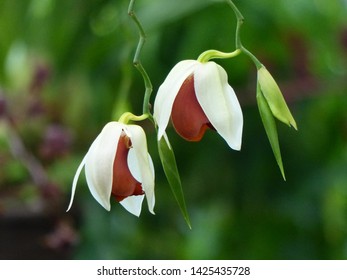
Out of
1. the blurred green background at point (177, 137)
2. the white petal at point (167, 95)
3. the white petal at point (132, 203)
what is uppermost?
the white petal at point (167, 95)

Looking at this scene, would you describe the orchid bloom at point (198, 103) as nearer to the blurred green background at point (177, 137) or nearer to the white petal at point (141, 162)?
the white petal at point (141, 162)

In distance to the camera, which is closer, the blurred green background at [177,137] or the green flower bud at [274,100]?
the green flower bud at [274,100]

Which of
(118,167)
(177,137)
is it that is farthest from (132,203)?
(177,137)

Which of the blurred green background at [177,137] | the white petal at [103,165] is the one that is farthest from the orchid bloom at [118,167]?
the blurred green background at [177,137]

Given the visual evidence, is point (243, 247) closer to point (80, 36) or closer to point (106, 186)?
point (80, 36)

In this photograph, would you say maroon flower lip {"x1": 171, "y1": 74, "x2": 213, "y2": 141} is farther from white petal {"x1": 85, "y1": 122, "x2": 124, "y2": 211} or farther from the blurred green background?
the blurred green background

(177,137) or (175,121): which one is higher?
(175,121)

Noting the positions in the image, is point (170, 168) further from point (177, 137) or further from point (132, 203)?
point (177, 137)
